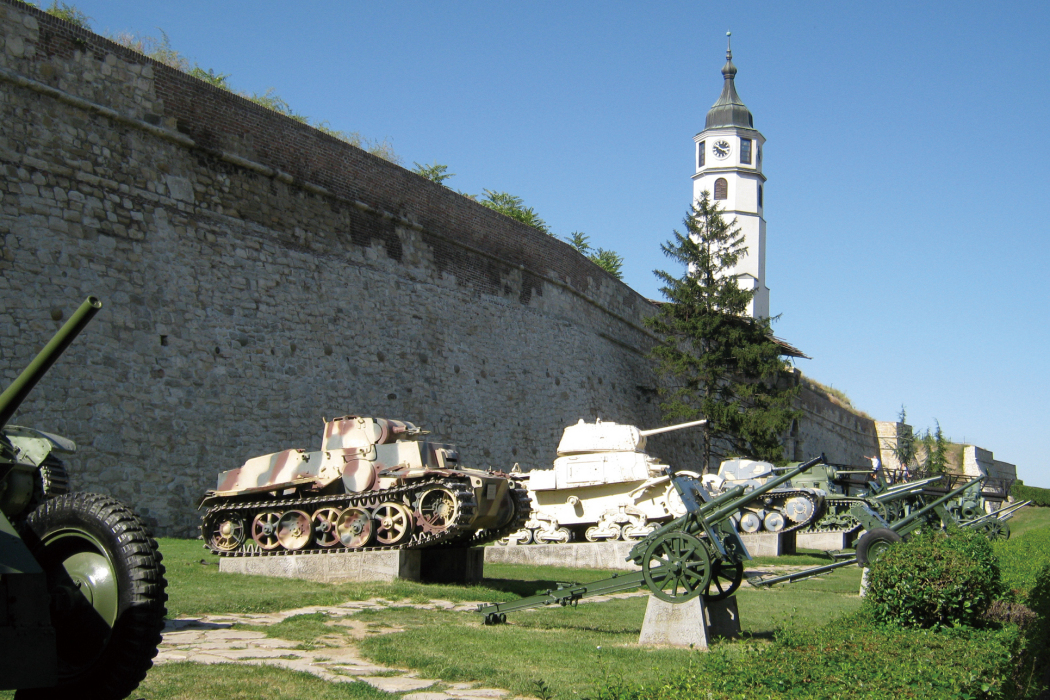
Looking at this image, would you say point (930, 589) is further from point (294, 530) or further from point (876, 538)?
point (294, 530)

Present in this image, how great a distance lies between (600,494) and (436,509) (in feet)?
20.3

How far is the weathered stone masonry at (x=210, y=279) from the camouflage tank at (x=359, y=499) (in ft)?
6.20

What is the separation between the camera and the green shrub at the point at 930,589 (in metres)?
7.17

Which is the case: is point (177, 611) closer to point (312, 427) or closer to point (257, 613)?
point (257, 613)

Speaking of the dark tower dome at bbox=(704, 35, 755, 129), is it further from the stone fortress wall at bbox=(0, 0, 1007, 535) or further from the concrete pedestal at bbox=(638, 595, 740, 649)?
the concrete pedestal at bbox=(638, 595, 740, 649)

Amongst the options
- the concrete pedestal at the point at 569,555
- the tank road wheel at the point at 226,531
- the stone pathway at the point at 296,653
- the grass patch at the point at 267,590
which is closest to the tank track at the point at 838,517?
the concrete pedestal at the point at 569,555

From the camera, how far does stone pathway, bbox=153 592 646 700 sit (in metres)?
5.60

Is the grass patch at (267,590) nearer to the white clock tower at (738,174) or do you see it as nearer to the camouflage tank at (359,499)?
the camouflage tank at (359,499)

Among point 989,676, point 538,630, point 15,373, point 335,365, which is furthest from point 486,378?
point 989,676

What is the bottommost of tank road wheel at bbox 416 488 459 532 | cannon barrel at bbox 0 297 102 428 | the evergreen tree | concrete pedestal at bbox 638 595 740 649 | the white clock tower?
→ concrete pedestal at bbox 638 595 740 649

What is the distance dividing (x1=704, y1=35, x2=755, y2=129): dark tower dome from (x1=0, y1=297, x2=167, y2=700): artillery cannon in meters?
51.9

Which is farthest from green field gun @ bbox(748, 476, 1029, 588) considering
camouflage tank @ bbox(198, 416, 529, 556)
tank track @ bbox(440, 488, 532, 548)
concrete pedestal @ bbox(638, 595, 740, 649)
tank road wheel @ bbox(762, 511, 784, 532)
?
tank road wheel @ bbox(762, 511, 784, 532)

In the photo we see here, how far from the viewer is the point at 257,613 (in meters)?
7.98

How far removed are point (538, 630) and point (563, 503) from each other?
834 cm
